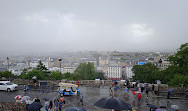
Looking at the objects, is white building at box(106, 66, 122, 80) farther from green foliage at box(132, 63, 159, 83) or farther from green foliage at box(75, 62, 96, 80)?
green foliage at box(132, 63, 159, 83)

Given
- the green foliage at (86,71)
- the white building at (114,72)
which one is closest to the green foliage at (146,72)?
the green foliage at (86,71)

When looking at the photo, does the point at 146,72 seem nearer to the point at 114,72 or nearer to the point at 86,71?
the point at 86,71

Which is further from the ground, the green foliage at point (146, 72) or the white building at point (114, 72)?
the green foliage at point (146, 72)

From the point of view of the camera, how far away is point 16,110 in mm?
12695

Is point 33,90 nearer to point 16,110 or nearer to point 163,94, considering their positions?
point 16,110

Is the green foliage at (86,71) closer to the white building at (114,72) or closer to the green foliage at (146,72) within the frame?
the green foliage at (146,72)

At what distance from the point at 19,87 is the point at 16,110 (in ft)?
29.6

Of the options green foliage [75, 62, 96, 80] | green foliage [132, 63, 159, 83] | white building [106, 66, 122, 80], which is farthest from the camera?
white building [106, 66, 122, 80]

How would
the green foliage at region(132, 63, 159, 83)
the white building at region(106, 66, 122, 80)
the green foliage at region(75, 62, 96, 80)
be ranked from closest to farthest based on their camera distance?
1. the green foliage at region(132, 63, 159, 83)
2. the green foliage at region(75, 62, 96, 80)
3. the white building at region(106, 66, 122, 80)

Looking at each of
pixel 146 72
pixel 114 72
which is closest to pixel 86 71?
pixel 146 72

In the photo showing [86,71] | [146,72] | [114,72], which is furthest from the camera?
[114,72]

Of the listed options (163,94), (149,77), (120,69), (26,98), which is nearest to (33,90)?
(26,98)

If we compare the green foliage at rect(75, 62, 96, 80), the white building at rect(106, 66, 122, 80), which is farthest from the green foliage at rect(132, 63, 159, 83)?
the white building at rect(106, 66, 122, 80)

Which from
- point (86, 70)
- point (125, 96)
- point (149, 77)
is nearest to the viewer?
point (125, 96)
